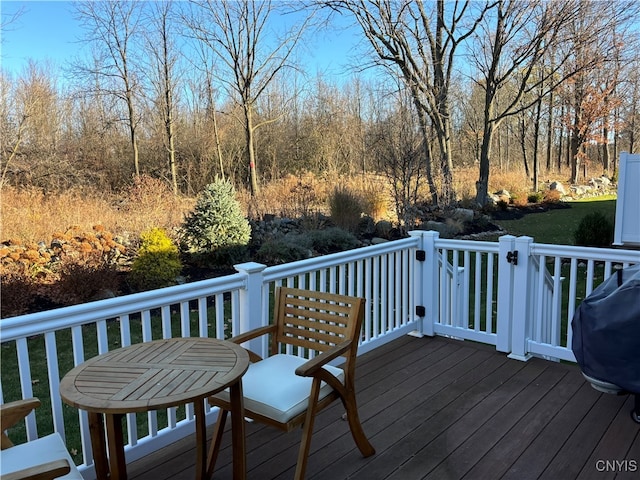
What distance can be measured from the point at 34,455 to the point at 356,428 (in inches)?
55.3

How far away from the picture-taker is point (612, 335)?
211cm

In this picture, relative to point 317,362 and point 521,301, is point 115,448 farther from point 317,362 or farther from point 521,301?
point 521,301

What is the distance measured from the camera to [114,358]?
1.99 meters

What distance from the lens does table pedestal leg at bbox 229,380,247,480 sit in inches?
76.2

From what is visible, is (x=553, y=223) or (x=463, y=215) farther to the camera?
(x=553, y=223)

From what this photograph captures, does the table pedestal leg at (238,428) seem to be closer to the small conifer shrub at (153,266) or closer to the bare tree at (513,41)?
the small conifer shrub at (153,266)

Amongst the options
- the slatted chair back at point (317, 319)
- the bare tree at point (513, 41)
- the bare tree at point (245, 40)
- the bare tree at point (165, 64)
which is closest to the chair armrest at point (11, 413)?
the slatted chair back at point (317, 319)

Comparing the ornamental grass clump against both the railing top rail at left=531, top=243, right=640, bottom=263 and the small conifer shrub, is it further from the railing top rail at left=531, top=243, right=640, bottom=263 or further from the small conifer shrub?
the railing top rail at left=531, top=243, right=640, bottom=263

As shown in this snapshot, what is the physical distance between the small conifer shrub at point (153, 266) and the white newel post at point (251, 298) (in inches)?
133

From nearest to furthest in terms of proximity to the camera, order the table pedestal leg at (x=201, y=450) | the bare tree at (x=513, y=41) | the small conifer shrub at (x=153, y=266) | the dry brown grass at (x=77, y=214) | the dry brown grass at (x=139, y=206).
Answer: the table pedestal leg at (x=201, y=450) → the small conifer shrub at (x=153, y=266) → the dry brown grass at (x=77, y=214) → the dry brown grass at (x=139, y=206) → the bare tree at (x=513, y=41)

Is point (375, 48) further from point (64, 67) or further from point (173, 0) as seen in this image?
point (64, 67)

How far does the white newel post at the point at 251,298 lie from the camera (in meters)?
2.81

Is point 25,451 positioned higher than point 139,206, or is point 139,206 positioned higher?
point 139,206

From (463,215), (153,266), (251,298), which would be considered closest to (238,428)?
(251,298)
